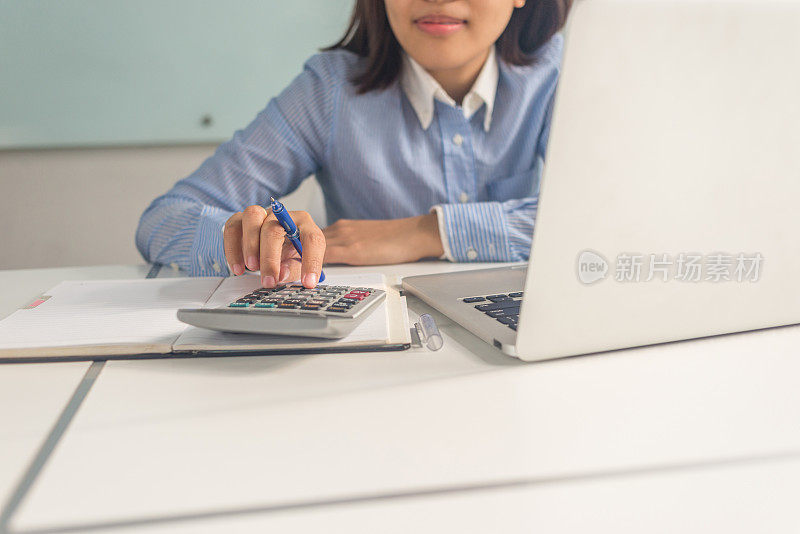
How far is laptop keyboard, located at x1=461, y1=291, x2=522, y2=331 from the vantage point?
550 millimetres

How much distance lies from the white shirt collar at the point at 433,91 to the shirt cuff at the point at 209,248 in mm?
428

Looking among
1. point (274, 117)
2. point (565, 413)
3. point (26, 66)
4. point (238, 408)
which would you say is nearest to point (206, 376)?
point (238, 408)

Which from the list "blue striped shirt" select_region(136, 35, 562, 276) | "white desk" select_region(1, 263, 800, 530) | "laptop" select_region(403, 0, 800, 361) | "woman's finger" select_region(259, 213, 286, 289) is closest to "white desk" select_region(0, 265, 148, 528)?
"white desk" select_region(1, 263, 800, 530)

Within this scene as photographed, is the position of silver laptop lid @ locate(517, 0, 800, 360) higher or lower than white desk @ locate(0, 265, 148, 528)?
higher

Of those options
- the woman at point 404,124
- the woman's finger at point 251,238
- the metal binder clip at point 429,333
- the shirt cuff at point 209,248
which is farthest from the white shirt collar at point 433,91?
the metal binder clip at point 429,333

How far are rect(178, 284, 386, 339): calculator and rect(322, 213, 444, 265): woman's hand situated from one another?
1.16ft

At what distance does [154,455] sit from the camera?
0.36m

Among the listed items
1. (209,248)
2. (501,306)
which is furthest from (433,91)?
(501,306)

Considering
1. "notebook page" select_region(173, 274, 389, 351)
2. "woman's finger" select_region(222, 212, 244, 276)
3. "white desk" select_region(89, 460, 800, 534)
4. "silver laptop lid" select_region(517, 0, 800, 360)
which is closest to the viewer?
"white desk" select_region(89, 460, 800, 534)

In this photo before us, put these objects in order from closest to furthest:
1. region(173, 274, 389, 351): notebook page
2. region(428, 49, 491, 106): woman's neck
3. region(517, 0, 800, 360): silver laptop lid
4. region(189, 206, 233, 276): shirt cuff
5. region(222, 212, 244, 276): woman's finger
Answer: region(517, 0, 800, 360): silver laptop lid, region(173, 274, 389, 351): notebook page, region(222, 212, 244, 276): woman's finger, region(189, 206, 233, 276): shirt cuff, region(428, 49, 491, 106): woman's neck

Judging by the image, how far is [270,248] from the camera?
2.25 ft

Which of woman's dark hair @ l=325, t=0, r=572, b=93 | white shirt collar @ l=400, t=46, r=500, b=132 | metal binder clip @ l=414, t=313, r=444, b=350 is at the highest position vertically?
woman's dark hair @ l=325, t=0, r=572, b=93

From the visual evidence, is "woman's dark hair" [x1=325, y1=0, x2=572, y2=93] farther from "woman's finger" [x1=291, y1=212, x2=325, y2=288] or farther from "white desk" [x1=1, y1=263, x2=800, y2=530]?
"white desk" [x1=1, y1=263, x2=800, y2=530]

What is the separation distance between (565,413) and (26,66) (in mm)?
2204
